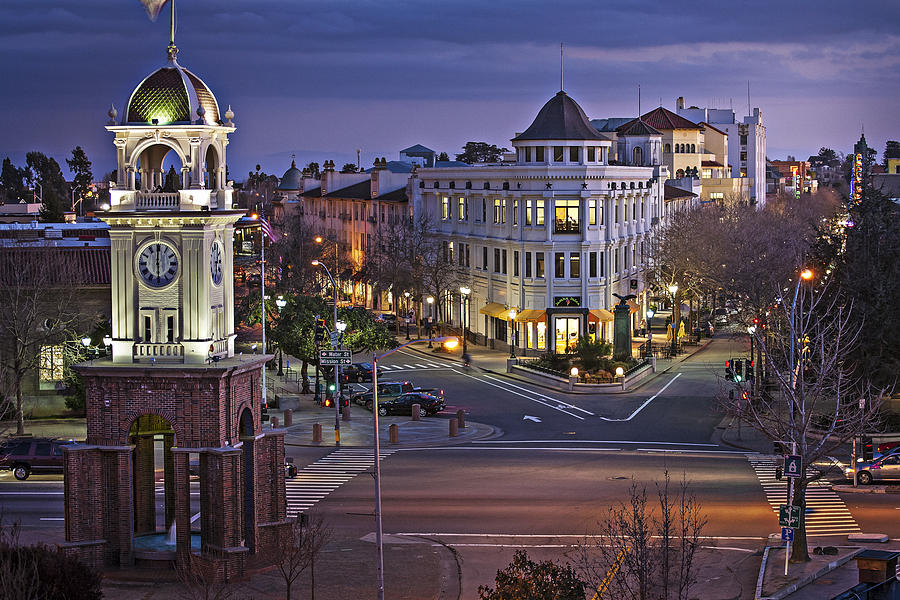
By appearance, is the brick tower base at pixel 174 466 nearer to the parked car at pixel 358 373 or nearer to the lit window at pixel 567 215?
the parked car at pixel 358 373

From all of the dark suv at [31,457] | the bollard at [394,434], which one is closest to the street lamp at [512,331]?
the bollard at [394,434]

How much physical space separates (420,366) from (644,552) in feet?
185

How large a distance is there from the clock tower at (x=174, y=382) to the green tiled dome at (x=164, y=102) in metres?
0.03

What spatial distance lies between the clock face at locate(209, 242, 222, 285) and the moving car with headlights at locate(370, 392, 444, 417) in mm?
29624

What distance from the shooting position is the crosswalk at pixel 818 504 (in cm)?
3944

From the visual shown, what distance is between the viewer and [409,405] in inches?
2493

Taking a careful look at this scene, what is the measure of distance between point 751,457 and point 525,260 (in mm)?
35961

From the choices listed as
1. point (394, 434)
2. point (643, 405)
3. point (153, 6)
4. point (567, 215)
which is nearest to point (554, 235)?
point (567, 215)

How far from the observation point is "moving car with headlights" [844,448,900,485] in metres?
45.3

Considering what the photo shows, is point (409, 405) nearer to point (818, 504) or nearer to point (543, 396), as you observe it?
point (543, 396)

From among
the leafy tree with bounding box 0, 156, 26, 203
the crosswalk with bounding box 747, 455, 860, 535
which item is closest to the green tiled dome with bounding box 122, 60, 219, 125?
the crosswalk with bounding box 747, 455, 860, 535

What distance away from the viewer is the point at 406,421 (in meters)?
61.8

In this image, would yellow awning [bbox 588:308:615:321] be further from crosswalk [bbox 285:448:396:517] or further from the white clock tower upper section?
the white clock tower upper section

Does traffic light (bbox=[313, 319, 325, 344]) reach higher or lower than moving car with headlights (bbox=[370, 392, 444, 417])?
higher
